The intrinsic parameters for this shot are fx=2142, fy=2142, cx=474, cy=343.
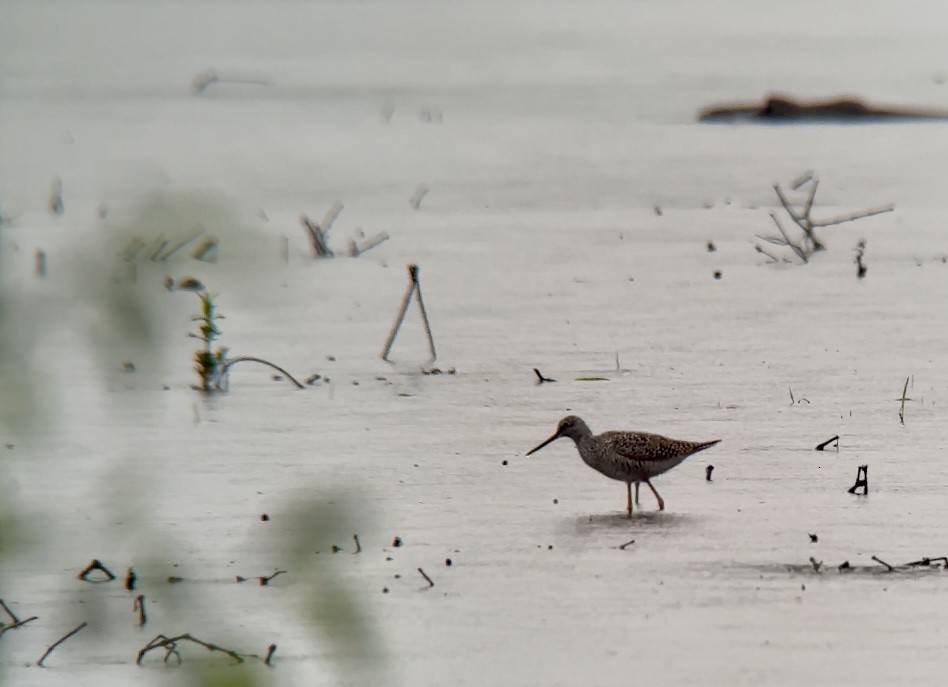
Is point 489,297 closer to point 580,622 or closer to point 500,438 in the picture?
point 500,438

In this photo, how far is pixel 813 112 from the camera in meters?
24.0

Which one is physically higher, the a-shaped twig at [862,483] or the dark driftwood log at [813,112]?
the dark driftwood log at [813,112]

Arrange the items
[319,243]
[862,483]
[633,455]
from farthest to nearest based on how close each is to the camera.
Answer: [319,243] < [862,483] < [633,455]

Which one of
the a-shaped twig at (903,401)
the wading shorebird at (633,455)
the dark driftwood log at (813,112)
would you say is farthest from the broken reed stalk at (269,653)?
the dark driftwood log at (813,112)

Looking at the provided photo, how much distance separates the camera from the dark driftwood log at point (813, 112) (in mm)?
23812

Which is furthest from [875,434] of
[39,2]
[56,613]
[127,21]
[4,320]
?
[39,2]

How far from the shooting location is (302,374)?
10.1m

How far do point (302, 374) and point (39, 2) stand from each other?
46.3 meters

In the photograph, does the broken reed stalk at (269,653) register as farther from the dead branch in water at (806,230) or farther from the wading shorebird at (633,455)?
the dead branch in water at (806,230)

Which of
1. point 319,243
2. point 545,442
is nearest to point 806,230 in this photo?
point 319,243

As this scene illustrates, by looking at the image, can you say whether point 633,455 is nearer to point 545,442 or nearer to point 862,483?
point 545,442

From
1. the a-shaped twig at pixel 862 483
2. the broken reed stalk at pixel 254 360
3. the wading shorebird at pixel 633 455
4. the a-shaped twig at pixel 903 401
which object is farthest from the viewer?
the broken reed stalk at pixel 254 360

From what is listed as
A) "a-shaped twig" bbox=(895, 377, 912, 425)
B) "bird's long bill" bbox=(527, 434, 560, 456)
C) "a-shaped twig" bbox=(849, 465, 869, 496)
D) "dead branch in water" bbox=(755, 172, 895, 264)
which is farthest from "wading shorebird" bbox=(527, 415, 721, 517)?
"dead branch in water" bbox=(755, 172, 895, 264)

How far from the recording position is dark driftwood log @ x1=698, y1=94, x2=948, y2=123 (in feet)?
78.1
